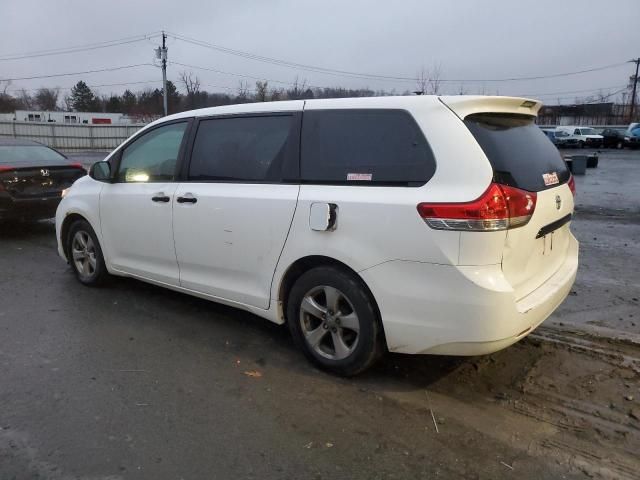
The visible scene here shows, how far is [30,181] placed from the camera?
8492 millimetres

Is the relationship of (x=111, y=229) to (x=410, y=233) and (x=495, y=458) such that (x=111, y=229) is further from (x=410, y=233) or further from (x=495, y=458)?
(x=495, y=458)

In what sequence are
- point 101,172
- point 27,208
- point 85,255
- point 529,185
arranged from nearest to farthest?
point 529,185 → point 101,172 → point 85,255 → point 27,208

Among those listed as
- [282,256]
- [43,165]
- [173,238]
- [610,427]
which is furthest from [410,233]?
[43,165]

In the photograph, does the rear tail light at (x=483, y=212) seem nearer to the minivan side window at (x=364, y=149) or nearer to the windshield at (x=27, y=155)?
the minivan side window at (x=364, y=149)

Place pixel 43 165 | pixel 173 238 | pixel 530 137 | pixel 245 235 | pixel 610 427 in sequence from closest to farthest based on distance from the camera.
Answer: pixel 610 427 < pixel 530 137 < pixel 245 235 < pixel 173 238 < pixel 43 165

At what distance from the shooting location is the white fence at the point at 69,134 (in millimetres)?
39625

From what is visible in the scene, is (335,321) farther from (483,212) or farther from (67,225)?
(67,225)

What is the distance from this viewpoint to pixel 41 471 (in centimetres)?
274

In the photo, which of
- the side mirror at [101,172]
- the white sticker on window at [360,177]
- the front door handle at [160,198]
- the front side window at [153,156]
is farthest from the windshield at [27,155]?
the white sticker on window at [360,177]

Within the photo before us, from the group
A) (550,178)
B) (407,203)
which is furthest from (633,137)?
(407,203)

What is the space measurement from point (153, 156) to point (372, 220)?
251cm

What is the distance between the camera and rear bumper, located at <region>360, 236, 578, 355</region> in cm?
304

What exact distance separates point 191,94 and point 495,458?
63.2 meters

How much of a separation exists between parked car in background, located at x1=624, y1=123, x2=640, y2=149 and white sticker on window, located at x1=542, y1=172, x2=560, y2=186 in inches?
1805
